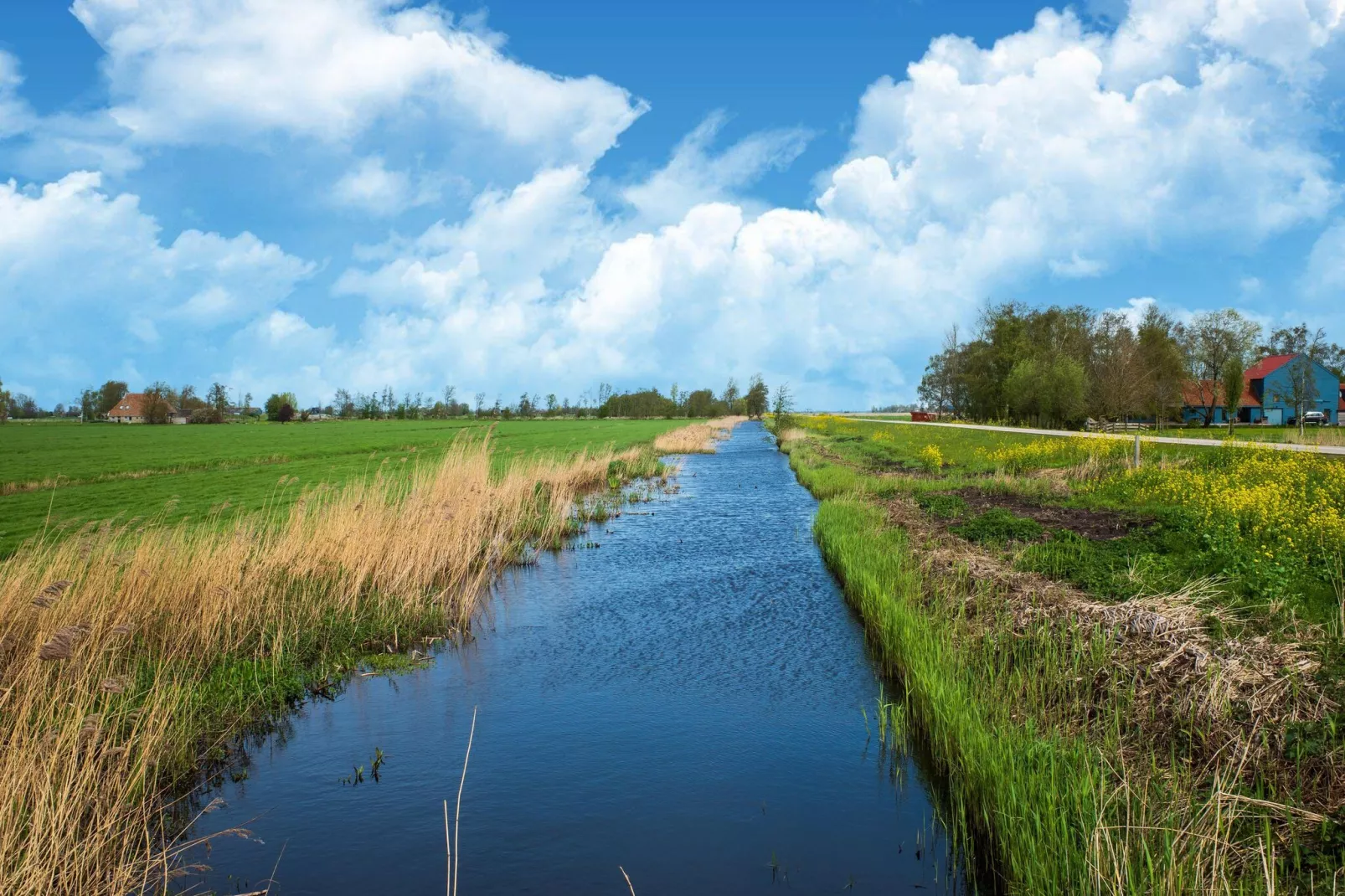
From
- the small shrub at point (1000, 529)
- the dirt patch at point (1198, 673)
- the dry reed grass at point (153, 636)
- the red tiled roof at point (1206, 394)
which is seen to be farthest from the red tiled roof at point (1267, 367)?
the dry reed grass at point (153, 636)

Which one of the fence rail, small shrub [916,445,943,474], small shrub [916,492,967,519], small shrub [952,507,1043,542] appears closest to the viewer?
small shrub [952,507,1043,542]

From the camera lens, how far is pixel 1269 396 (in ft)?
239

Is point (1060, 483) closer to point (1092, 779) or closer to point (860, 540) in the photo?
point (860, 540)

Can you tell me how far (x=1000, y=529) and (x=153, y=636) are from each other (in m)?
14.1

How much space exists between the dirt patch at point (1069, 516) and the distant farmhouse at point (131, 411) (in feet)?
486

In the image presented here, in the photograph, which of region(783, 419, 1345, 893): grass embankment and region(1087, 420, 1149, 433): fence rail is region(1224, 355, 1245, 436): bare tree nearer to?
region(1087, 420, 1149, 433): fence rail

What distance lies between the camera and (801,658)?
36.7 feet

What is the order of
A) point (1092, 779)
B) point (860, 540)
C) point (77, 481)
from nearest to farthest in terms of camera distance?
point (1092, 779) → point (860, 540) → point (77, 481)

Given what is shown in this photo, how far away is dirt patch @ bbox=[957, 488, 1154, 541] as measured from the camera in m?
15.2

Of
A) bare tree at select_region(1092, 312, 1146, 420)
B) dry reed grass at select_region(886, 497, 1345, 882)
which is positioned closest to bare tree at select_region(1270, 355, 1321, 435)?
bare tree at select_region(1092, 312, 1146, 420)

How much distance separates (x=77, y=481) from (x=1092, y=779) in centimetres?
3918

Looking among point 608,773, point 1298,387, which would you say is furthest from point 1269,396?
point 608,773

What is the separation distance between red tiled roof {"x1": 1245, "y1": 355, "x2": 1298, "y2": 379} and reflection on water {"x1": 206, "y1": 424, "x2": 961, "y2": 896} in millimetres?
82154

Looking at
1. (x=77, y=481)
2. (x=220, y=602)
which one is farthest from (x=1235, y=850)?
(x=77, y=481)
